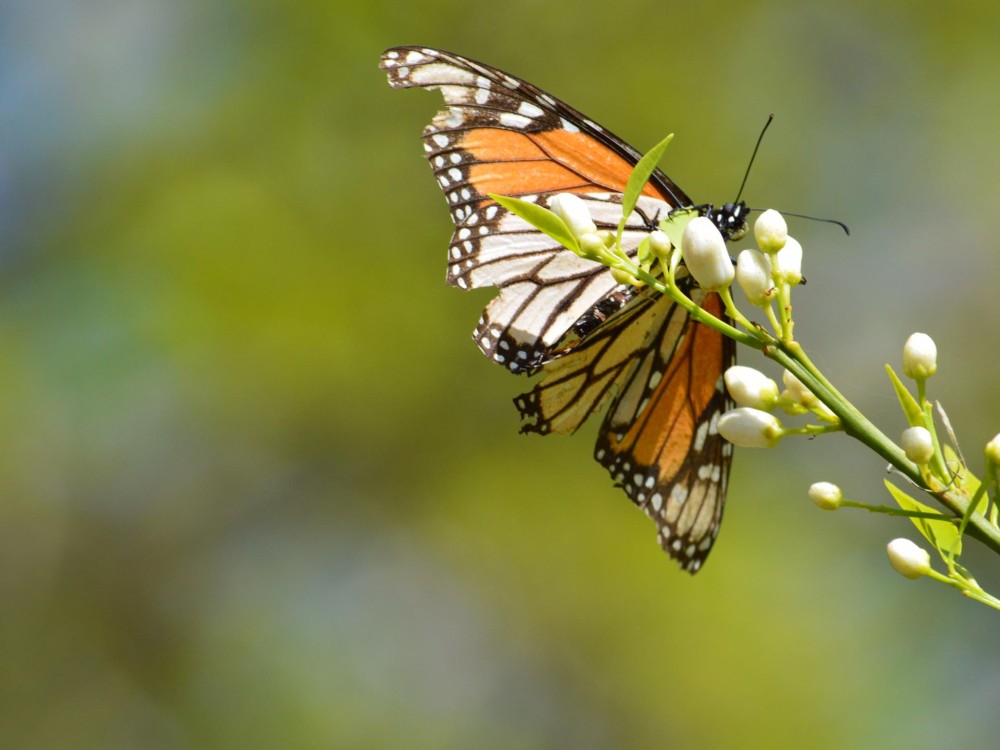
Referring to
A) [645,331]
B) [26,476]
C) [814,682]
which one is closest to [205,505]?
[26,476]

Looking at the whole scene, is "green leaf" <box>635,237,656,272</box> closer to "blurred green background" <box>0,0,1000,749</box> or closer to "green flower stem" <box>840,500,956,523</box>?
"green flower stem" <box>840,500,956,523</box>

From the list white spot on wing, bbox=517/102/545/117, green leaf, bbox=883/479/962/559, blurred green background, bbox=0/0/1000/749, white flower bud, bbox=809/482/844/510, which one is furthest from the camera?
blurred green background, bbox=0/0/1000/749

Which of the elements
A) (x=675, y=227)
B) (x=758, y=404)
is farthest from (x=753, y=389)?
(x=675, y=227)

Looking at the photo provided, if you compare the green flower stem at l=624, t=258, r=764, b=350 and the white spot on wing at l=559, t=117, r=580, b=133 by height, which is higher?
the white spot on wing at l=559, t=117, r=580, b=133

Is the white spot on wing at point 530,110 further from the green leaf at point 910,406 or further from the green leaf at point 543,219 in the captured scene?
the green leaf at point 910,406

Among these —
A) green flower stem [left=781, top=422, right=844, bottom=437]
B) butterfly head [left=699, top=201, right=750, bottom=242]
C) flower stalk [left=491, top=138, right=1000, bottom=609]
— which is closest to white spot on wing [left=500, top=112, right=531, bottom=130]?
butterfly head [left=699, top=201, right=750, bottom=242]

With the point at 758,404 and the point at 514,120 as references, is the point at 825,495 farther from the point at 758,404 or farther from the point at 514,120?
the point at 514,120
